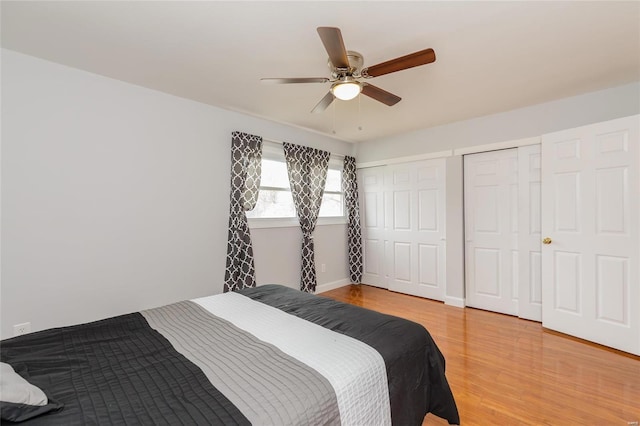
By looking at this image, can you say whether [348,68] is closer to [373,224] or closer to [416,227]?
[416,227]

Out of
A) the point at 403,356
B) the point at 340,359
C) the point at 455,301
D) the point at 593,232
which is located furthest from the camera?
the point at 455,301

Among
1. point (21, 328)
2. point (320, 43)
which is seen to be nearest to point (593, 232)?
point (320, 43)

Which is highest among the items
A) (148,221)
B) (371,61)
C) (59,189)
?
(371,61)

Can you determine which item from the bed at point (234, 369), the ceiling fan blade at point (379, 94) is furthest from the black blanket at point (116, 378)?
the ceiling fan blade at point (379, 94)

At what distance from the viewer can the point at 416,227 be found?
14.1 feet

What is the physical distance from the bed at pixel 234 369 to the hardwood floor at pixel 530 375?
1.86ft

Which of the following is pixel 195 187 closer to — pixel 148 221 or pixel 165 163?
pixel 165 163

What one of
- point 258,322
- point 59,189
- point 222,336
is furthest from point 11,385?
point 59,189

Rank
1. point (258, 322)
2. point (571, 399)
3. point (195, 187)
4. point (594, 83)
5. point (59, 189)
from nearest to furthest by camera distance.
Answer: point (258, 322), point (571, 399), point (59, 189), point (594, 83), point (195, 187)

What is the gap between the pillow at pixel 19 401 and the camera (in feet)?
Result: 2.80

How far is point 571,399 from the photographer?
1.92 metres

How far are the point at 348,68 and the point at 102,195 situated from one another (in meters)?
2.39

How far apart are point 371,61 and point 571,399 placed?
111 inches

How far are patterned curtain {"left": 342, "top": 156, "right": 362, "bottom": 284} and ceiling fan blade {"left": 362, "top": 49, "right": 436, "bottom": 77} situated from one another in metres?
2.89
